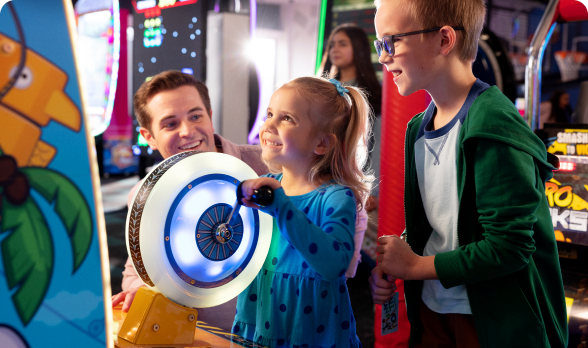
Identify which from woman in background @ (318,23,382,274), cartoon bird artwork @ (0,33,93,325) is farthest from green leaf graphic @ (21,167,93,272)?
woman in background @ (318,23,382,274)

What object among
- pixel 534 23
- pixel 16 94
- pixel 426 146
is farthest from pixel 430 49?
pixel 534 23

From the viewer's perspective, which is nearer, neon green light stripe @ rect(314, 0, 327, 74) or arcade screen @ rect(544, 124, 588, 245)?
arcade screen @ rect(544, 124, 588, 245)

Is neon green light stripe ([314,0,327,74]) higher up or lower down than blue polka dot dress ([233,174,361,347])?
higher up

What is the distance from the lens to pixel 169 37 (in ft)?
12.7

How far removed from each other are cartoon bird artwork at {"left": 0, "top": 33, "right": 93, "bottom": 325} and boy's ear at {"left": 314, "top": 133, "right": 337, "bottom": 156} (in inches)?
23.2

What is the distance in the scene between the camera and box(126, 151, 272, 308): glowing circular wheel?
83cm

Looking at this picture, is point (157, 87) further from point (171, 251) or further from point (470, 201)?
point (470, 201)

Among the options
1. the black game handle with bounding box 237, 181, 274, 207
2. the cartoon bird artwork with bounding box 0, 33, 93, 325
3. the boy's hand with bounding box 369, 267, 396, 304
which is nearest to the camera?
the cartoon bird artwork with bounding box 0, 33, 93, 325

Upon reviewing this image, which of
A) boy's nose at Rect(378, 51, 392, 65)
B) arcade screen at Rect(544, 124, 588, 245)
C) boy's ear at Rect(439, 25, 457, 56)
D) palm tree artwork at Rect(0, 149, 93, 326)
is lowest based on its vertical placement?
arcade screen at Rect(544, 124, 588, 245)

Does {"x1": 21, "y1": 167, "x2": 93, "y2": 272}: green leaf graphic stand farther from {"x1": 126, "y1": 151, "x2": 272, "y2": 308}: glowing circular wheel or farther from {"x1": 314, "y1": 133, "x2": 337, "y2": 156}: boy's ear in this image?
{"x1": 314, "y1": 133, "x2": 337, "y2": 156}: boy's ear

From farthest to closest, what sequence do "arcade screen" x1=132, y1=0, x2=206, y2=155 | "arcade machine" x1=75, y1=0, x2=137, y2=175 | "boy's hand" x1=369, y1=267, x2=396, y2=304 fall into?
"arcade machine" x1=75, y1=0, x2=137, y2=175, "arcade screen" x1=132, y1=0, x2=206, y2=155, "boy's hand" x1=369, y1=267, x2=396, y2=304

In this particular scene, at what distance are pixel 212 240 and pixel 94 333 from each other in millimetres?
261

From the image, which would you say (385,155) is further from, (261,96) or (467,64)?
(261,96)

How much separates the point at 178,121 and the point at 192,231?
0.72m
